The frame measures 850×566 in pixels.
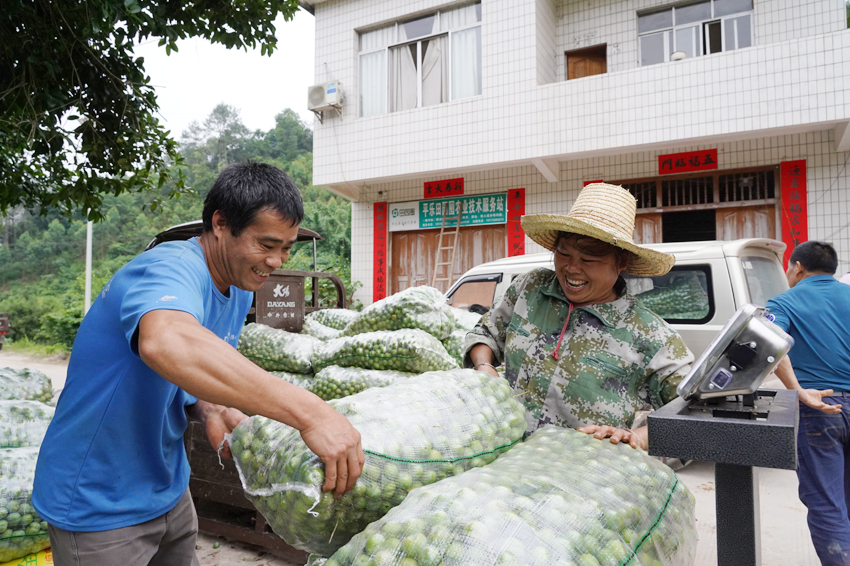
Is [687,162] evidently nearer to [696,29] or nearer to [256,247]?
[696,29]

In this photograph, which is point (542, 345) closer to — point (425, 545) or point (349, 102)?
point (425, 545)

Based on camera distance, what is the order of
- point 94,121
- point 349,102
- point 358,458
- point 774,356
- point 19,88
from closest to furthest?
point 358,458 < point 774,356 < point 19,88 < point 94,121 < point 349,102

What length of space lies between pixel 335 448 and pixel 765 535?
4.10m

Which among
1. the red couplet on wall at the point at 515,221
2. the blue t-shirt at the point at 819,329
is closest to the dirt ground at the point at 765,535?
the blue t-shirt at the point at 819,329

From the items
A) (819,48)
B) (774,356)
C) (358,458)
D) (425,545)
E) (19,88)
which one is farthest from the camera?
(819,48)

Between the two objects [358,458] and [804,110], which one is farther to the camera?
[804,110]

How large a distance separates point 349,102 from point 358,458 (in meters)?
10.1

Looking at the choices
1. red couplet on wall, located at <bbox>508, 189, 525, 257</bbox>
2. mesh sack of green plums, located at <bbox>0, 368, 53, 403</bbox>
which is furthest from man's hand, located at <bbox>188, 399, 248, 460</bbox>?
red couplet on wall, located at <bbox>508, 189, 525, 257</bbox>

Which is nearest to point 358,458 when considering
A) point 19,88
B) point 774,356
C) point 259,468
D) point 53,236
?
point 259,468

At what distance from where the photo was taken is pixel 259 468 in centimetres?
128

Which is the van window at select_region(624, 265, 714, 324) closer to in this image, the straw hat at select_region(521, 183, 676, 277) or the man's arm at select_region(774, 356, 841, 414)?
the man's arm at select_region(774, 356, 841, 414)

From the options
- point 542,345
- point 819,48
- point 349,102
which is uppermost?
point 349,102

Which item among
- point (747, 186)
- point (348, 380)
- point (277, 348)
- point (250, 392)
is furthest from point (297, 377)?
point (747, 186)

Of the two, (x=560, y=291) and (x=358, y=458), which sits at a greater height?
(x=560, y=291)
